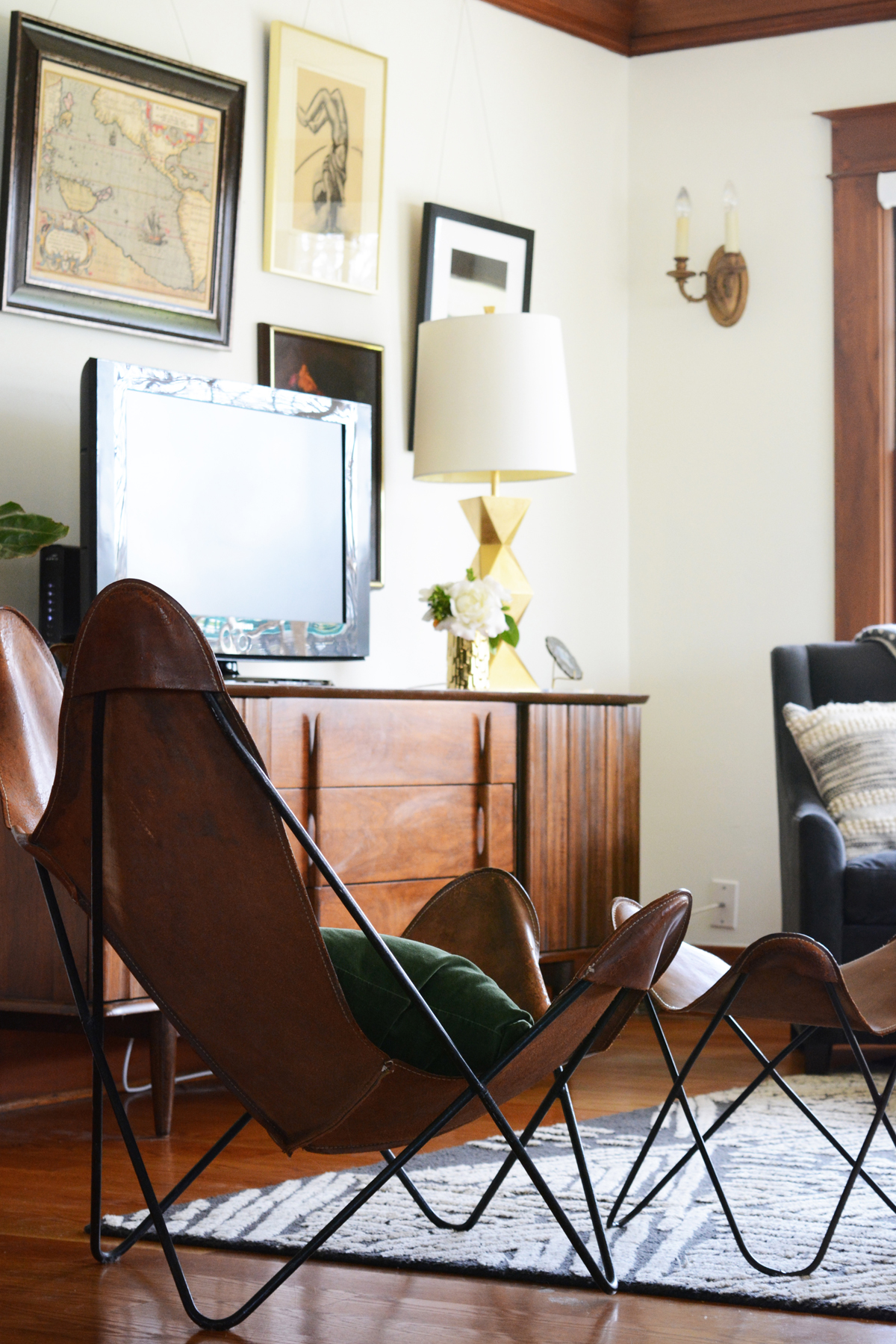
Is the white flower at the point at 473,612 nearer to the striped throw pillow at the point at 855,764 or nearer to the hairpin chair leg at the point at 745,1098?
the striped throw pillow at the point at 855,764

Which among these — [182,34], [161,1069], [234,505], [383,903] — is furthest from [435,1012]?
[182,34]

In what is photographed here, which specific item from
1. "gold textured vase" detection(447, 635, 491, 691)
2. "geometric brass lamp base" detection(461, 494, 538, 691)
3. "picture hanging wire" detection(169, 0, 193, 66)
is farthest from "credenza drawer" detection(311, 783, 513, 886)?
"picture hanging wire" detection(169, 0, 193, 66)

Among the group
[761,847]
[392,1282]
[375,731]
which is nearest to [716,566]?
[761,847]

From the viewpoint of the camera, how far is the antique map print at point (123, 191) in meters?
3.04

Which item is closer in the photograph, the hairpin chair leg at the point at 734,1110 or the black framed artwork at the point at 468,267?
the hairpin chair leg at the point at 734,1110

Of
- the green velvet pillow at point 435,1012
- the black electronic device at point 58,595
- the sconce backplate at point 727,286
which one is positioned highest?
the sconce backplate at point 727,286

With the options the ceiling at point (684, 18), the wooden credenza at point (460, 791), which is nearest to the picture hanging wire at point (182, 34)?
the ceiling at point (684, 18)

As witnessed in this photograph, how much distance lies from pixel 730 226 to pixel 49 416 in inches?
86.3

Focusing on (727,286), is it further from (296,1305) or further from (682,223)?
(296,1305)

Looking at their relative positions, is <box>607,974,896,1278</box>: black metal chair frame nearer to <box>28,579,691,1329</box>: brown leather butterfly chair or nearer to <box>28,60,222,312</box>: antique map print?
<box>28,579,691,1329</box>: brown leather butterfly chair

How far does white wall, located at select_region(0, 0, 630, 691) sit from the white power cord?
3.11 feet

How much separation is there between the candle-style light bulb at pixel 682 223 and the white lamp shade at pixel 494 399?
938 millimetres

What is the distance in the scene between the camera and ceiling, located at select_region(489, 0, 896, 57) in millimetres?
4262

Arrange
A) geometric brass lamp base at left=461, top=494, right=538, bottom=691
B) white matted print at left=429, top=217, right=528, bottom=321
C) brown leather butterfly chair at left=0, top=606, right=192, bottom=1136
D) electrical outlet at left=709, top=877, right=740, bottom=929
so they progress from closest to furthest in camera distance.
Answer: brown leather butterfly chair at left=0, top=606, right=192, bottom=1136, geometric brass lamp base at left=461, top=494, right=538, bottom=691, white matted print at left=429, top=217, right=528, bottom=321, electrical outlet at left=709, top=877, right=740, bottom=929
